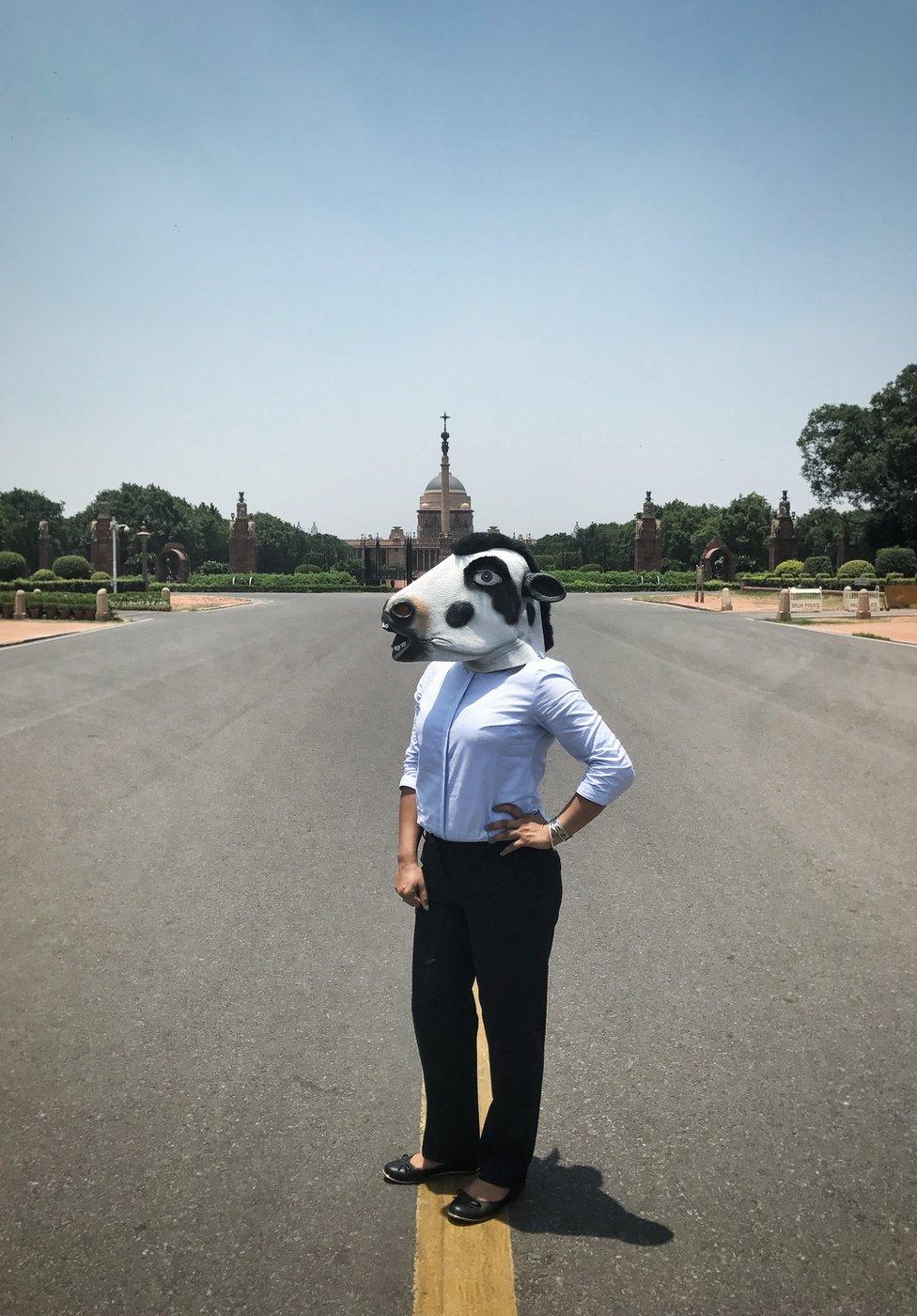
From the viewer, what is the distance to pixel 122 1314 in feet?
7.94

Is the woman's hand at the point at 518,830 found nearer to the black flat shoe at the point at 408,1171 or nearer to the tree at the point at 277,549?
the black flat shoe at the point at 408,1171

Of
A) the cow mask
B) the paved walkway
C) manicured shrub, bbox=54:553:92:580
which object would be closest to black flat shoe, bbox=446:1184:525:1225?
the cow mask

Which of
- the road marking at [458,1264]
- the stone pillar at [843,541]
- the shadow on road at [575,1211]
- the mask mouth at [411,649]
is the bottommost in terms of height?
the road marking at [458,1264]

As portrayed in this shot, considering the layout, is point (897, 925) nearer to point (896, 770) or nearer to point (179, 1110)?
point (179, 1110)

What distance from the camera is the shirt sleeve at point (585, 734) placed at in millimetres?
2814

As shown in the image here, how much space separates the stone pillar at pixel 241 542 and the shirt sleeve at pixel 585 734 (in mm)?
70455

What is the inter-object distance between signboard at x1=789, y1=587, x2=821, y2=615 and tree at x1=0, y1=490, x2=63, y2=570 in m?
75.2

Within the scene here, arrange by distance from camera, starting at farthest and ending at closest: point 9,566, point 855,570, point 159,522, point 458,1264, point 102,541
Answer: point 159,522
point 102,541
point 855,570
point 9,566
point 458,1264

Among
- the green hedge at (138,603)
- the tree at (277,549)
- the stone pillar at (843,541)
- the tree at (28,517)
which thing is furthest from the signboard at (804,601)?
the tree at (28,517)

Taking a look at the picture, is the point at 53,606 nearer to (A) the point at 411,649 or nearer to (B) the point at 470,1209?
(A) the point at 411,649

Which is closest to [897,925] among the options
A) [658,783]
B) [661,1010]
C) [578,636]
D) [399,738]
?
[661,1010]

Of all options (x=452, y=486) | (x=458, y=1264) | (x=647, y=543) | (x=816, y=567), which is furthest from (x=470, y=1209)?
(x=452, y=486)

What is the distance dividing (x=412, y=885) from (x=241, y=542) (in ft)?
237

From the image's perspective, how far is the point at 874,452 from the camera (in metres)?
61.1
